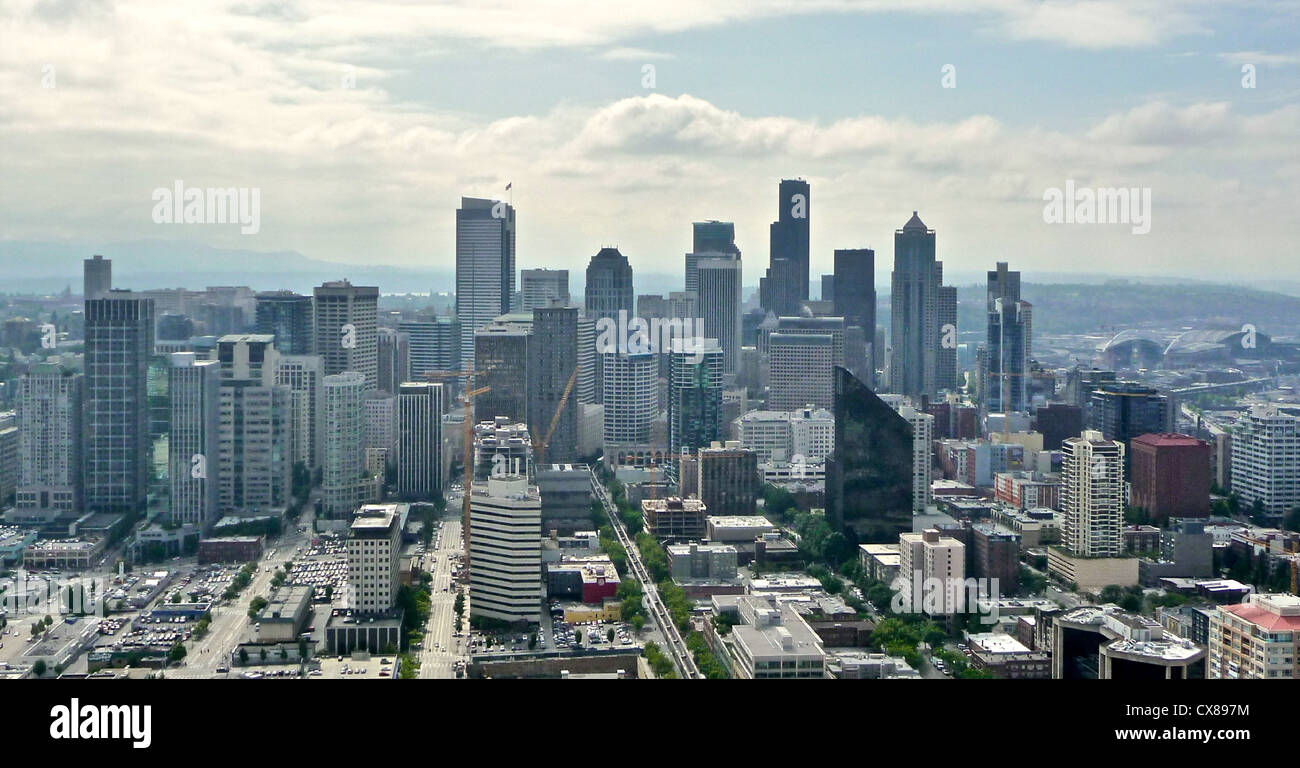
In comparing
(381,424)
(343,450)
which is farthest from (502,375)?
(343,450)

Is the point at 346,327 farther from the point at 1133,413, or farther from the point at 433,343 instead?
the point at 1133,413

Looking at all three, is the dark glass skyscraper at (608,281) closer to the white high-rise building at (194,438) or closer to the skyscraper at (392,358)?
the skyscraper at (392,358)

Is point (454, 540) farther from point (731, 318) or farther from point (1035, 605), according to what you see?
point (731, 318)

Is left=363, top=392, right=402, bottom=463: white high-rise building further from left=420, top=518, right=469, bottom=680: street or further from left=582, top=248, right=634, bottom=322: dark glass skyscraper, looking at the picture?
left=582, top=248, right=634, bottom=322: dark glass skyscraper

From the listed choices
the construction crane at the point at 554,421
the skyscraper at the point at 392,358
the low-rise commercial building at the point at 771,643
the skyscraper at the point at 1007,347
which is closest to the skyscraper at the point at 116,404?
the construction crane at the point at 554,421

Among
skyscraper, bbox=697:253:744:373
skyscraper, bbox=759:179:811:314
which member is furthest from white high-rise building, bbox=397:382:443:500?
skyscraper, bbox=759:179:811:314

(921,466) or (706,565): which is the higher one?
(921,466)
